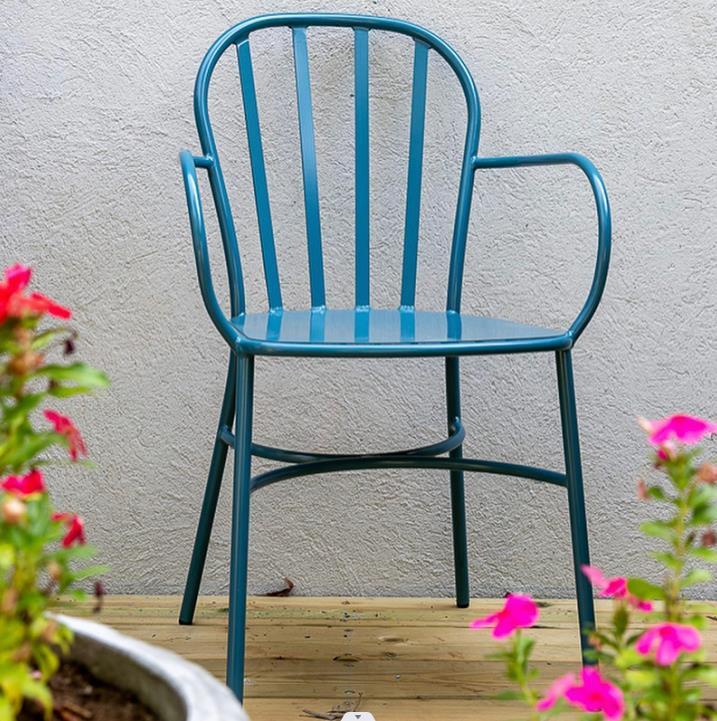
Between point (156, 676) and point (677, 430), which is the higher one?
point (677, 430)

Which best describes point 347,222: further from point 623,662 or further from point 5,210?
point 623,662

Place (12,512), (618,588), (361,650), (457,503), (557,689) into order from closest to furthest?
(12,512) → (557,689) → (618,588) → (361,650) → (457,503)

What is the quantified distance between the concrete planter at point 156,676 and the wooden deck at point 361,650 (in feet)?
2.66

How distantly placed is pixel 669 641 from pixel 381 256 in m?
1.33

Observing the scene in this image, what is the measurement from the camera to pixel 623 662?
62 cm

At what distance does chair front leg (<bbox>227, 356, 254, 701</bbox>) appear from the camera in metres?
1.27

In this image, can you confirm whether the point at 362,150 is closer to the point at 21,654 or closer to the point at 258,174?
the point at 258,174

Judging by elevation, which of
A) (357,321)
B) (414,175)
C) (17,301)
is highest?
(414,175)

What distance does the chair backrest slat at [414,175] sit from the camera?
5.66 feet

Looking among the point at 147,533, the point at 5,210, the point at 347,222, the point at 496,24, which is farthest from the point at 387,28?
the point at 147,533

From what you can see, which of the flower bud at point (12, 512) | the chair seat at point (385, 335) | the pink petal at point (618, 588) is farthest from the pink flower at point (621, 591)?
the chair seat at point (385, 335)

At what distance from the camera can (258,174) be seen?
167cm

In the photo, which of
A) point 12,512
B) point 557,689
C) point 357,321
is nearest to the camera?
point 12,512

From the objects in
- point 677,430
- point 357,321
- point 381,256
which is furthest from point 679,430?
point 381,256
